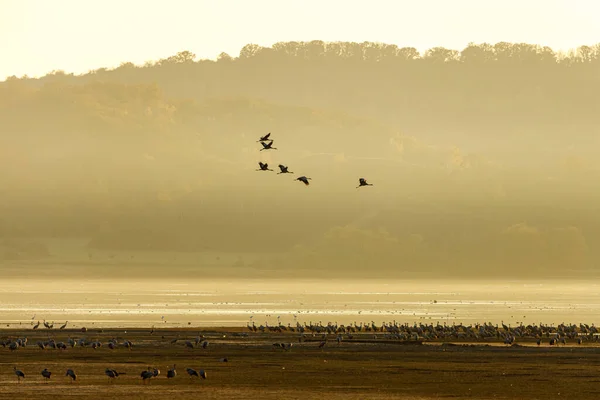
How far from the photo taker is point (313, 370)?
6141cm

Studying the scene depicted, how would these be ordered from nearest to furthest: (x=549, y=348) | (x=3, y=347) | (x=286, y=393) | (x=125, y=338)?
(x=286, y=393)
(x=3, y=347)
(x=549, y=348)
(x=125, y=338)

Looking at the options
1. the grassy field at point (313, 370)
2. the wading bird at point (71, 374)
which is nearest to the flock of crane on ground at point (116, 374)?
the wading bird at point (71, 374)

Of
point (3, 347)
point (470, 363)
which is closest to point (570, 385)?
point (470, 363)

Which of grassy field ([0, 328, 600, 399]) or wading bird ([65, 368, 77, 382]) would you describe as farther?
wading bird ([65, 368, 77, 382])

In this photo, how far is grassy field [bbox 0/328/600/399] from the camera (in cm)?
5075

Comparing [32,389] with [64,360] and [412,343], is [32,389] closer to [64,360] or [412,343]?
[64,360]

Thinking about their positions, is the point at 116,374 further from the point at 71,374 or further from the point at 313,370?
the point at 313,370

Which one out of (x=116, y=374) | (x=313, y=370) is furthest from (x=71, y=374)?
(x=313, y=370)

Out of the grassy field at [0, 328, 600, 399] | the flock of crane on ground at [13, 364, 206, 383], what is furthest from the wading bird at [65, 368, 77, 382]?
the grassy field at [0, 328, 600, 399]

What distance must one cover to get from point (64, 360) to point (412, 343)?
29391 millimetres

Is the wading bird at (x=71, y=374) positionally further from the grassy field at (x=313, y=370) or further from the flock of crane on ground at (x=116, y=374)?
the grassy field at (x=313, y=370)

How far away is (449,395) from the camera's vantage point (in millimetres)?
50594

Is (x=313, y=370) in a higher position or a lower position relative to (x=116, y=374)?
higher

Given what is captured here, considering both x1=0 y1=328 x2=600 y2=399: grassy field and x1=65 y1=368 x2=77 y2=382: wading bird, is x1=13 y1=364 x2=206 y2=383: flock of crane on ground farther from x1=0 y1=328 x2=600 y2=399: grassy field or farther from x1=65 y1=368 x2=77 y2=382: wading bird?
x1=0 y1=328 x2=600 y2=399: grassy field
